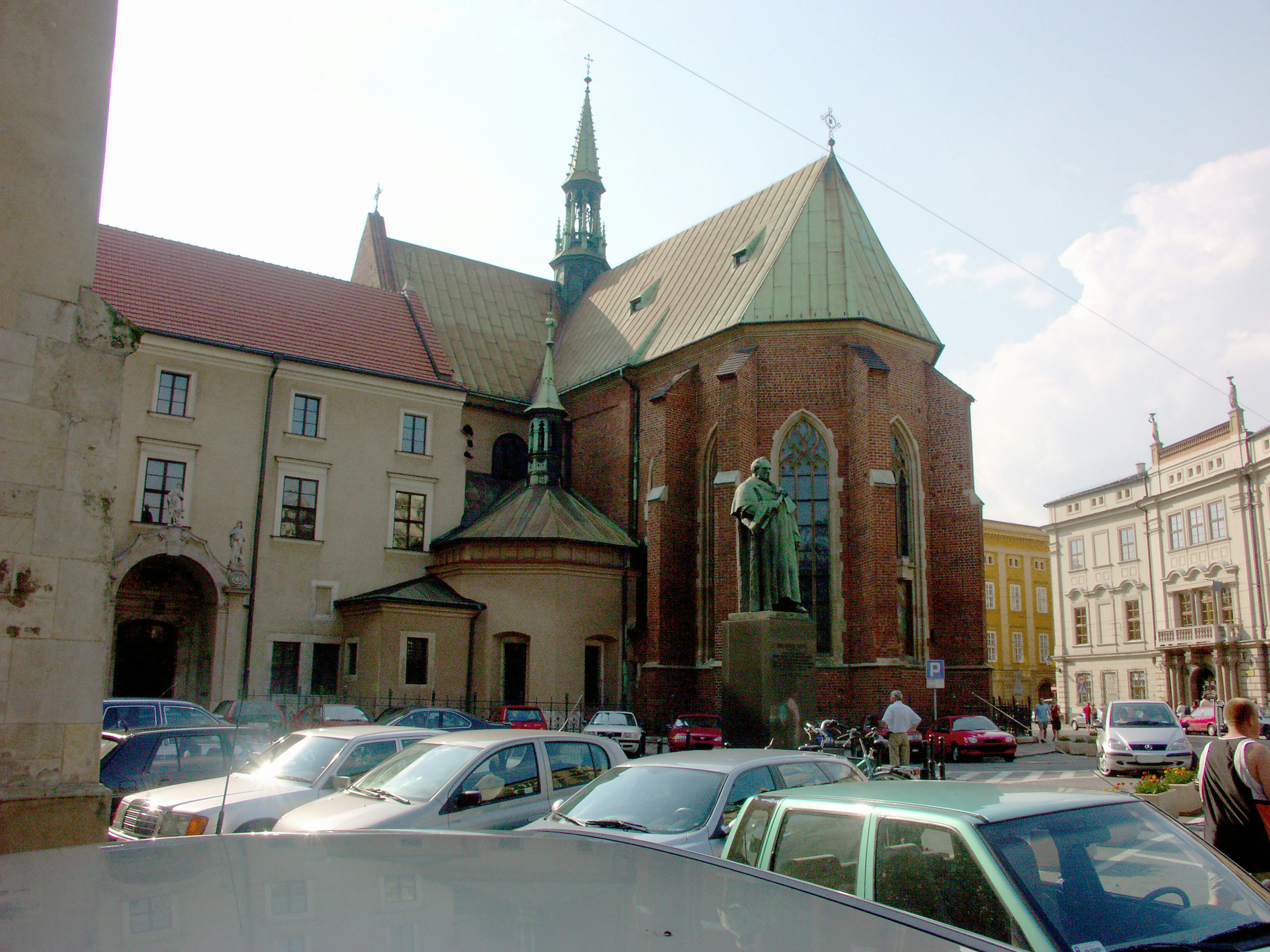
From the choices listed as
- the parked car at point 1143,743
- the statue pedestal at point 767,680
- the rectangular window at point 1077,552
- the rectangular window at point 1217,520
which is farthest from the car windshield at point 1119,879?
the rectangular window at point 1077,552

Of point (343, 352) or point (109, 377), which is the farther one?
point (343, 352)

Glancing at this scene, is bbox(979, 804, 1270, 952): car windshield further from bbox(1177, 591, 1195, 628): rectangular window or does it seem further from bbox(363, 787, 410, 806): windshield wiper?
bbox(1177, 591, 1195, 628): rectangular window

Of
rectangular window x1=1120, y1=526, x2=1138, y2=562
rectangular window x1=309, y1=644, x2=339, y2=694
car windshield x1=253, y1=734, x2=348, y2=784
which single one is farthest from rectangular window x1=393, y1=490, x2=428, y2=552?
rectangular window x1=1120, y1=526, x2=1138, y2=562

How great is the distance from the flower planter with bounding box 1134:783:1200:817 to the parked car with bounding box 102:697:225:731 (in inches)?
503

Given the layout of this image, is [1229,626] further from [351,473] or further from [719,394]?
[351,473]

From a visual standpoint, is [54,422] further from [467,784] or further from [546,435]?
[546,435]

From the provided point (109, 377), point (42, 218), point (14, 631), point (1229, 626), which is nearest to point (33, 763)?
point (14, 631)

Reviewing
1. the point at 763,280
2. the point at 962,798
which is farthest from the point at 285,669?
the point at 962,798

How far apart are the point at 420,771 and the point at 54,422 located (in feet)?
12.8

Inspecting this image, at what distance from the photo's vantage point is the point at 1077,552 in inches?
2197

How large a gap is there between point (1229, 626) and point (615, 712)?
32.6 meters

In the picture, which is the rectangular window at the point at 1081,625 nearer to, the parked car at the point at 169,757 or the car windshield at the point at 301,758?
the parked car at the point at 169,757

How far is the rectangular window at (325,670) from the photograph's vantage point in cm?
2723

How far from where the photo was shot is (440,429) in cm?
3098
